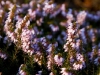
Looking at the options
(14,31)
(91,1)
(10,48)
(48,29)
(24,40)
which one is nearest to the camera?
(24,40)

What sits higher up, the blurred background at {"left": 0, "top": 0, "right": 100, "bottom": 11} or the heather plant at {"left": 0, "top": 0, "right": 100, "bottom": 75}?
the blurred background at {"left": 0, "top": 0, "right": 100, "bottom": 11}

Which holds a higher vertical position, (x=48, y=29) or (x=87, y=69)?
(x=48, y=29)

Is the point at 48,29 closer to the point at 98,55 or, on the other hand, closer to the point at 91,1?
the point at 98,55

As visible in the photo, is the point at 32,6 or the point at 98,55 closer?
the point at 98,55

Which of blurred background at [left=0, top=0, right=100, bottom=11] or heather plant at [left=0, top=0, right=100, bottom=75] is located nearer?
heather plant at [left=0, top=0, right=100, bottom=75]

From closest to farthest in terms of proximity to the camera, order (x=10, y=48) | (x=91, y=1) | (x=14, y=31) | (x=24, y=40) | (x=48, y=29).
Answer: (x=24, y=40) → (x=14, y=31) → (x=10, y=48) → (x=48, y=29) → (x=91, y=1)

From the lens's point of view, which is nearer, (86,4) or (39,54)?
(39,54)

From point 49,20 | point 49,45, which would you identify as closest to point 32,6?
point 49,20

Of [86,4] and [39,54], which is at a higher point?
[86,4]

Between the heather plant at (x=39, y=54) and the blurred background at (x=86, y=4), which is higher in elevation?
the blurred background at (x=86, y=4)

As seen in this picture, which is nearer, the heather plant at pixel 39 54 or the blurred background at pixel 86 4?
the heather plant at pixel 39 54

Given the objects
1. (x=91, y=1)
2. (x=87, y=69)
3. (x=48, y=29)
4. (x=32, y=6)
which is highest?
(x=91, y=1)
